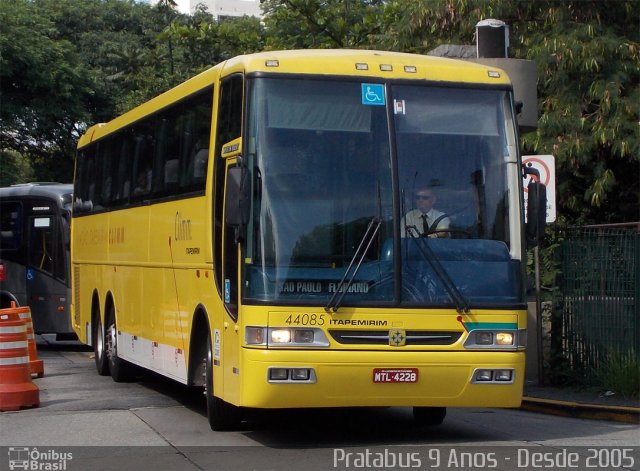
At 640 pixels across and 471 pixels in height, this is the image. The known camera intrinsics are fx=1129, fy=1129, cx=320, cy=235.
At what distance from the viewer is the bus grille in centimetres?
973

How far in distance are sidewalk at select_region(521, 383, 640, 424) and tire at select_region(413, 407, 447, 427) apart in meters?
2.06

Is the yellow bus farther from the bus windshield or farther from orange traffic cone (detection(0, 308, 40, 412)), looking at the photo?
orange traffic cone (detection(0, 308, 40, 412))

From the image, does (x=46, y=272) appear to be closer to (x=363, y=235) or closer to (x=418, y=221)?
(x=363, y=235)

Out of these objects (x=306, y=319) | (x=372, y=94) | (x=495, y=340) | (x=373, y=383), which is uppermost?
(x=372, y=94)

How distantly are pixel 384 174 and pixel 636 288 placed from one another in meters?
5.15

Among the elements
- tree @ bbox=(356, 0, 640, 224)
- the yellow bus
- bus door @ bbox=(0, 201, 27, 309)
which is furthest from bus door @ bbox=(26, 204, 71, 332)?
the yellow bus

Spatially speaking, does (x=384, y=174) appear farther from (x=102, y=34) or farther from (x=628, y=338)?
(x=102, y=34)

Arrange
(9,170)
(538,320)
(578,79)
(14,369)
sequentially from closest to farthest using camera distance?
(14,369) → (538,320) → (578,79) → (9,170)

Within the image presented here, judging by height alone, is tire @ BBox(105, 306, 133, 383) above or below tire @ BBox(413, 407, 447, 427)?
above

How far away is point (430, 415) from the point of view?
1177cm

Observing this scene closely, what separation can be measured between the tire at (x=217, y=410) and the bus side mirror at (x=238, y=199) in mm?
1847

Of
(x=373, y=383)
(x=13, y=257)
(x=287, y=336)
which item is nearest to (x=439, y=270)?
(x=373, y=383)

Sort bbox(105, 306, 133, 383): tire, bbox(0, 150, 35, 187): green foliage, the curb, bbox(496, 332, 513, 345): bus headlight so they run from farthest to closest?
1. bbox(0, 150, 35, 187): green foliage
2. bbox(105, 306, 133, 383): tire
3. the curb
4. bbox(496, 332, 513, 345): bus headlight

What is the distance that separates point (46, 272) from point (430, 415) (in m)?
13.6
